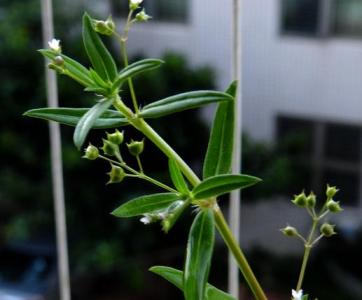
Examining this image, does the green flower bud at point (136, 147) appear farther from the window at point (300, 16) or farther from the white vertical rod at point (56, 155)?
the window at point (300, 16)

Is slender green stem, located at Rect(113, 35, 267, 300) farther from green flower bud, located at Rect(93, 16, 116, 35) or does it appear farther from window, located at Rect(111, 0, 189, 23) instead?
window, located at Rect(111, 0, 189, 23)

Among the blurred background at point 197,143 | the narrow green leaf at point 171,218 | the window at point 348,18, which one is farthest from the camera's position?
the window at point 348,18

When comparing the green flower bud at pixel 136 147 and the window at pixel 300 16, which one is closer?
the green flower bud at pixel 136 147

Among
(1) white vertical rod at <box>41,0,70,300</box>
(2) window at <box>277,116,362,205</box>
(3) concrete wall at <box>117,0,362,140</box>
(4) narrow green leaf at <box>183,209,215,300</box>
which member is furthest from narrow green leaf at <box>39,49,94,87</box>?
(2) window at <box>277,116,362,205</box>

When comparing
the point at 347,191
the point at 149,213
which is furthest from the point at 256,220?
the point at 149,213

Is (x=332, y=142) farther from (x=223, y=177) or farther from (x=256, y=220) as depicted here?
(x=223, y=177)

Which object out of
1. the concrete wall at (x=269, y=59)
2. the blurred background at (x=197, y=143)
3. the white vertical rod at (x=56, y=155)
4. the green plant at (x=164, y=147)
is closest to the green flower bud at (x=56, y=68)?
the green plant at (x=164, y=147)

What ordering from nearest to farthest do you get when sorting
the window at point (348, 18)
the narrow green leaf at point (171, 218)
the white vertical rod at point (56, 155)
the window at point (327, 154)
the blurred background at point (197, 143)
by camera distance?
the narrow green leaf at point (171, 218) → the white vertical rod at point (56, 155) → the blurred background at point (197, 143) → the window at point (348, 18) → the window at point (327, 154)
